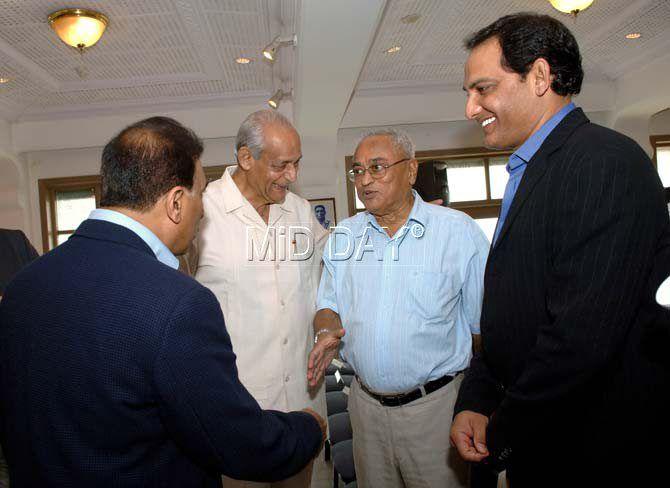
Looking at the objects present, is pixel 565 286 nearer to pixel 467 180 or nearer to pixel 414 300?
pixel 414 300

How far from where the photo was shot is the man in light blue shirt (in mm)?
1962

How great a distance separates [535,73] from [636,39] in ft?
18.6

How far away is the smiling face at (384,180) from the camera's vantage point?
227 cm

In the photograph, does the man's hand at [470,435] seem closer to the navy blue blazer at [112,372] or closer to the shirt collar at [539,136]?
the navy blue blazer at [112,372]

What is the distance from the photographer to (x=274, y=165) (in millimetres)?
2203

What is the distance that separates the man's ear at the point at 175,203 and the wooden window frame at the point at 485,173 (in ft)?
22.0

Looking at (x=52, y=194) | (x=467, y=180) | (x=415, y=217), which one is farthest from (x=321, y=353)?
(x=52, y=194)

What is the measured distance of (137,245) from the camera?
3.50 ft

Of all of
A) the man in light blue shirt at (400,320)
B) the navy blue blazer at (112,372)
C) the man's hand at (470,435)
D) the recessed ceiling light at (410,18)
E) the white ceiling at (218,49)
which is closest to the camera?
the navy blue blazer at (112,372)

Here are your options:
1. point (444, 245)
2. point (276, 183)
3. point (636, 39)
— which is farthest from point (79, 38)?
point (636, 39)

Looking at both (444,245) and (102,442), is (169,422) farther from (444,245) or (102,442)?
(444,245)

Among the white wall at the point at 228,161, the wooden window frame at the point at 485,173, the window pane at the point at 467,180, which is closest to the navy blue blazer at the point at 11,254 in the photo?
the white wall at the point at 228,161

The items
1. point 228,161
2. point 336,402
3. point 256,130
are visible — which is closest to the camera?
point 256,130

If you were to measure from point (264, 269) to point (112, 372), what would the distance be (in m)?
1.20
